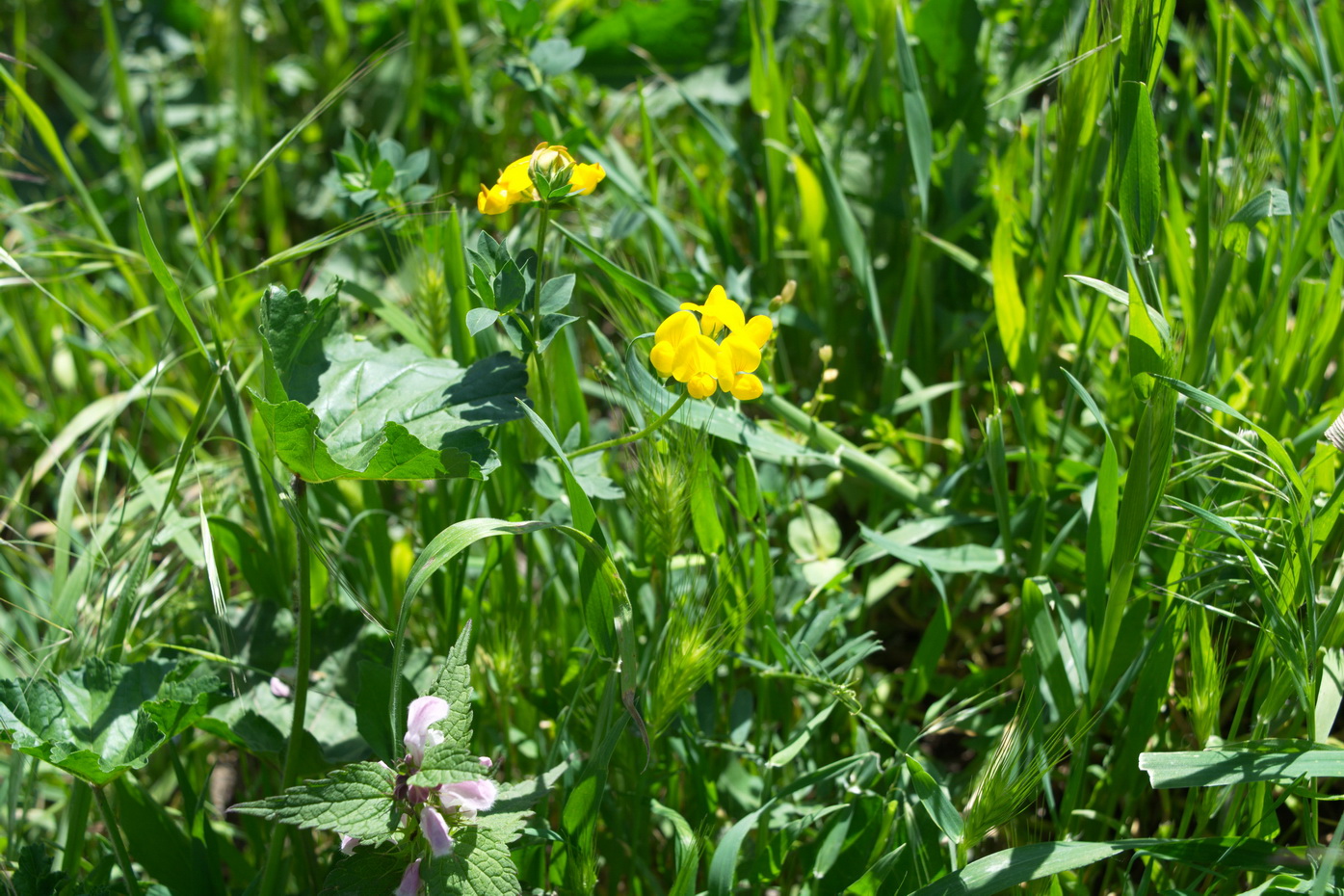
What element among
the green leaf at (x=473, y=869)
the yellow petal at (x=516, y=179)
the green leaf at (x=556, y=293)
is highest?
the yellow petal at (x=516, y=179)

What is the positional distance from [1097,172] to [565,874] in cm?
122

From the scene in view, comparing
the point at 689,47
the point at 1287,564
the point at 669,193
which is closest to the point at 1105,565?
the point at 1287,564

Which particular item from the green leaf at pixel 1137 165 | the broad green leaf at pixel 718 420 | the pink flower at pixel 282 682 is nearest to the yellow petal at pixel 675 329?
the broad green leaf at pixel 718 420

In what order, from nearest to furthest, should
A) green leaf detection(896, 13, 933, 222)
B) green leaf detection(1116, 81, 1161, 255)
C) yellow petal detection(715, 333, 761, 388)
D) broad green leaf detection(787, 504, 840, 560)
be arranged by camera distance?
yellow petal detection(715, 333, 761, 388) < green leaf detection(1116, 81, 1161, 255) < broad green leaf detection(787, 504, 840, 560) < green leaf detection(896, 13, 933, 222)

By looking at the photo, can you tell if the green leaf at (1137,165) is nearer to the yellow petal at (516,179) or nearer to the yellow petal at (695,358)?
the yellow petal at (695,358)

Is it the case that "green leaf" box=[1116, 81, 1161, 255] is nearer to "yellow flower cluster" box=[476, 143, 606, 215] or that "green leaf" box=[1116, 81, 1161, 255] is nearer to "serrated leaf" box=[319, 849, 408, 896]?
"yellow flower cluster" box=[476, 143, 606, 215]

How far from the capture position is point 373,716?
1.01 metres

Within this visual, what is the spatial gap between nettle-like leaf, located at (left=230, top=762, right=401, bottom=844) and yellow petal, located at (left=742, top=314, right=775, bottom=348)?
49 centimetres

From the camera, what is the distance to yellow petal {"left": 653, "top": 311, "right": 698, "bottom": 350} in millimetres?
858

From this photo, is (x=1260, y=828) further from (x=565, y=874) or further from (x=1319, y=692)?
(x=565, y=874)

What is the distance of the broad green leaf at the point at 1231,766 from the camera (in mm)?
864

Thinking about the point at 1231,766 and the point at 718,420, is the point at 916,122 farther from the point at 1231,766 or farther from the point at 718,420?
the point at 1231,766

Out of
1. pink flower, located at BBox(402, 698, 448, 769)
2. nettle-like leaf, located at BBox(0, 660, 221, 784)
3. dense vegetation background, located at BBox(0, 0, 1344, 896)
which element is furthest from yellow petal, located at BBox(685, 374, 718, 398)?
nettle-like leaf, located at BBox(0, 660, 221, 784)

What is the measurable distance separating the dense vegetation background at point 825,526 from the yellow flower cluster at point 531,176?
9 centimetres
